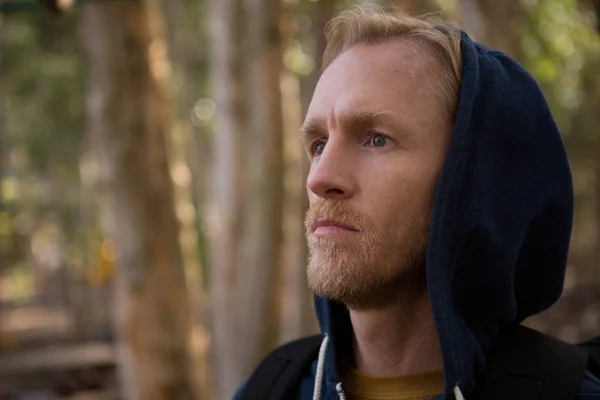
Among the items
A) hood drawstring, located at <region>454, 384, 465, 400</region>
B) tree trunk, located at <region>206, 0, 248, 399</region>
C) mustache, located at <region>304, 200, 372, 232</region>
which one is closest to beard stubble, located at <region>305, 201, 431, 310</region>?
mustache, located at <region>304, 200, 372, 232</region>

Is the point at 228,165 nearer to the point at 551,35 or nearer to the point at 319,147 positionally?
the point at 551,35

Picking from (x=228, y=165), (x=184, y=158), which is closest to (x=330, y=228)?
(x=228, y=165)

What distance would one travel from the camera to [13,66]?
19250 mm

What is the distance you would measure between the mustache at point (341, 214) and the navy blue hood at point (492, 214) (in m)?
0.17

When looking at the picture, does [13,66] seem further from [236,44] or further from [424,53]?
[424,53]

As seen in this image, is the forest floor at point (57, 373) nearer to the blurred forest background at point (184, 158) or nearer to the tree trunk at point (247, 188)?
the blurred forest background at point (184, 158)

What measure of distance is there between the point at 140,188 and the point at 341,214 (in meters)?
4.43

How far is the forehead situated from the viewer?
2129 mm

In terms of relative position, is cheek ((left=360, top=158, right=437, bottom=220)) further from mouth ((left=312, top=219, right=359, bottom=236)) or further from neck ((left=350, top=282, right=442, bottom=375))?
neck ((left=350, top=282, right=442, bottom=375))

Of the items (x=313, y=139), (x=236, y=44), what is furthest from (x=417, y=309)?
(x=236, y=44)

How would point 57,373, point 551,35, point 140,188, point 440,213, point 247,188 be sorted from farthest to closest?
point 57,373
point 247,188
point 551,35
point 140,188
point 440,213

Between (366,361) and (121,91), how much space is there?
442 centimetres

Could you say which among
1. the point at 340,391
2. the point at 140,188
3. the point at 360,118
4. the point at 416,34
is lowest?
the point at 340,391

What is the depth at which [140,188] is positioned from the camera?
20.9 ft
